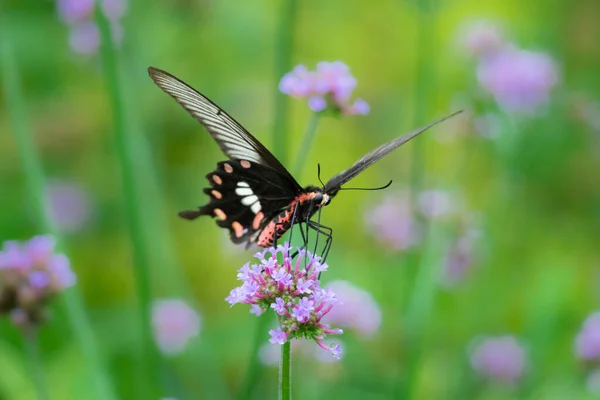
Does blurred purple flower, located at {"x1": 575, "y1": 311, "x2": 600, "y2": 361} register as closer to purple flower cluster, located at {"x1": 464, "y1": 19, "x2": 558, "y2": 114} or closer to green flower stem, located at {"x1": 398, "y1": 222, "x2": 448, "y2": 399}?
green flower stem, located at {"x1": 398, "y1": 222, "x2": 448, "y2": 399}

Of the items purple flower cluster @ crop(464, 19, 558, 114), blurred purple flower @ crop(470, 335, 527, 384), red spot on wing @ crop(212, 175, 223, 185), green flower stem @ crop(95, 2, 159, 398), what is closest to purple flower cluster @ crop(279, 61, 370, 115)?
red spot on wing @ crop(212, 175, 223, 185)

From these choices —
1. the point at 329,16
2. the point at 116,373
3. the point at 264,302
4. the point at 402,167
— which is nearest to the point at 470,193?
the point at 402,167

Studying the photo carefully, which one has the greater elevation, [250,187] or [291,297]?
[250,187]

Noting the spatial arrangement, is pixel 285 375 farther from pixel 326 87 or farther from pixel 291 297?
pixel 326 87

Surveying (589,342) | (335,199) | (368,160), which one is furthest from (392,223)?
(368,160)

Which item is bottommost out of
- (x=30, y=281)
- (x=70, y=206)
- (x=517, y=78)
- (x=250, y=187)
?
(x=30, y=281)

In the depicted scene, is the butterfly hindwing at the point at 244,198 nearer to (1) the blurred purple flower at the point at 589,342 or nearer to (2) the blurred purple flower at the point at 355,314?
(2) the blurred purple flower at the point at 355,314
